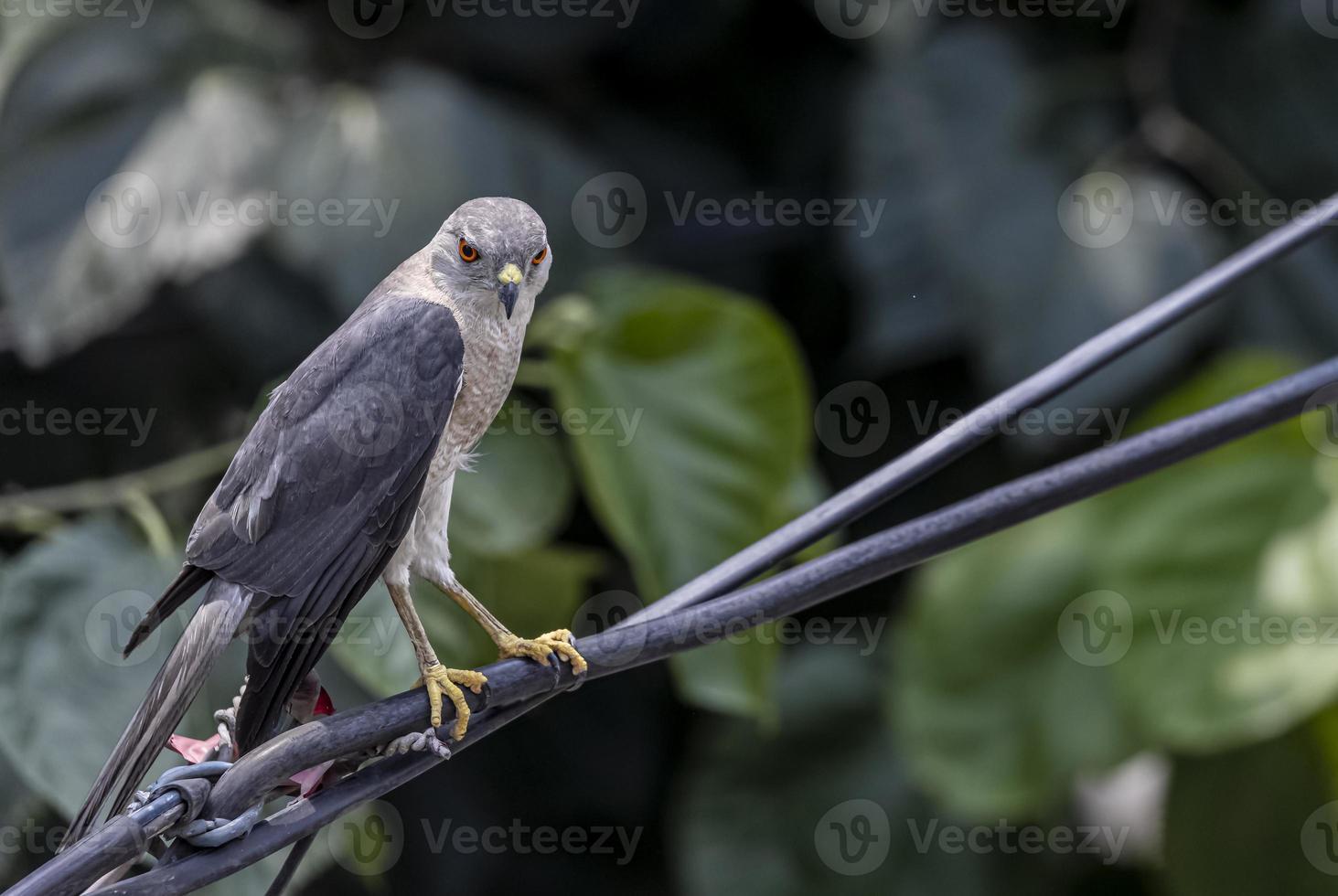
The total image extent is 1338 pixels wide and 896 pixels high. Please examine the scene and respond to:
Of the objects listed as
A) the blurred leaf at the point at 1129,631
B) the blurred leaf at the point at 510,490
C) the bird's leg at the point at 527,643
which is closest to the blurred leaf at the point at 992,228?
the blurred leaf at the point at 1129,631

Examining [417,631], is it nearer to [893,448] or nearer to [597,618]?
[597,618]

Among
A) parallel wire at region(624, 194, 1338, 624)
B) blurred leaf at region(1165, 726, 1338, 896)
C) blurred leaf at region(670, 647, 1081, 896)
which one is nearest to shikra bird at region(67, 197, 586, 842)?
parallel wire at region(624, 194, 1338, 624)

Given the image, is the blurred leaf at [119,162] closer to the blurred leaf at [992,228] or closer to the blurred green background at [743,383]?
the blurred green background at [743,383]

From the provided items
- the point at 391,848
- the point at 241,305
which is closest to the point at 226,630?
the point at 241,305

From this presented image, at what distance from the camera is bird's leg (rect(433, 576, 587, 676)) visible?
4.50ft

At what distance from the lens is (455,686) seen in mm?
1389

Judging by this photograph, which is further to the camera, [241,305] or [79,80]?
[241,305]

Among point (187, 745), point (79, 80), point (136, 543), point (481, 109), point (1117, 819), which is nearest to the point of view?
point (187, 745)

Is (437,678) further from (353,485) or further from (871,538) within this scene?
(871,538)

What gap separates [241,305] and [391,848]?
122cm

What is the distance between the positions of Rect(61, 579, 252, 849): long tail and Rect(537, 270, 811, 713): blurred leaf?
105 cm

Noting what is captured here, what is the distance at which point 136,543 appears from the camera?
6.91ft

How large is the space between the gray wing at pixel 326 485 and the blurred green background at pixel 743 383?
575 mm

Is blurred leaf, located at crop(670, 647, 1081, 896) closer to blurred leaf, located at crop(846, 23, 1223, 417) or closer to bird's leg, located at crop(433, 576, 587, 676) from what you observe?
blurred leaf, located at crop(846, 23, 1223, 417)
